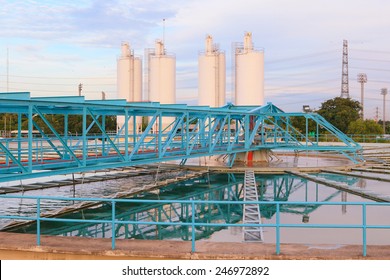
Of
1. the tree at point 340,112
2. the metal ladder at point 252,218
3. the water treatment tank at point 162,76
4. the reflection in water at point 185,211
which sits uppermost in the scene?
the water treatment tank at point 162,76

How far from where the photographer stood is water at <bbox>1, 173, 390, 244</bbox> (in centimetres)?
1080

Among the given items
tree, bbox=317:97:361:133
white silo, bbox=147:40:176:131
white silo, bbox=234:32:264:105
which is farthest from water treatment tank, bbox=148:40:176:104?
tree, bbox=317:97:361:133

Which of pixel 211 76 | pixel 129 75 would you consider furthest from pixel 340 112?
pixel 129 75

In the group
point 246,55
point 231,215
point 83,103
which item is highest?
point 246,55

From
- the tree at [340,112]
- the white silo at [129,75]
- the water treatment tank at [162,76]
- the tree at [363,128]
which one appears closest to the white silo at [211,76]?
the water treatment tank at [162,76]

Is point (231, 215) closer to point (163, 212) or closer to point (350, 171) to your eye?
point (163, 212)

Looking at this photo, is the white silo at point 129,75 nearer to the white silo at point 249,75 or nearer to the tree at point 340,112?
the white silo at point 249,75

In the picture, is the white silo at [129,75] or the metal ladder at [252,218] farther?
the white silo at [129,75]

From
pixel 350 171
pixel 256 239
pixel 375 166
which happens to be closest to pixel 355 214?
pixel 256 239

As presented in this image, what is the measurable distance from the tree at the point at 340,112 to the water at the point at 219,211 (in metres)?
37.8

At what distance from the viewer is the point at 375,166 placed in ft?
83.7

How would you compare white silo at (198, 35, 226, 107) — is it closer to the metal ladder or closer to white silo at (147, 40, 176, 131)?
white silo at (147, 40, 176, 131)

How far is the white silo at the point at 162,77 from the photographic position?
164ft

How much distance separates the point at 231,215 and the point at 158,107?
16.6 ft
